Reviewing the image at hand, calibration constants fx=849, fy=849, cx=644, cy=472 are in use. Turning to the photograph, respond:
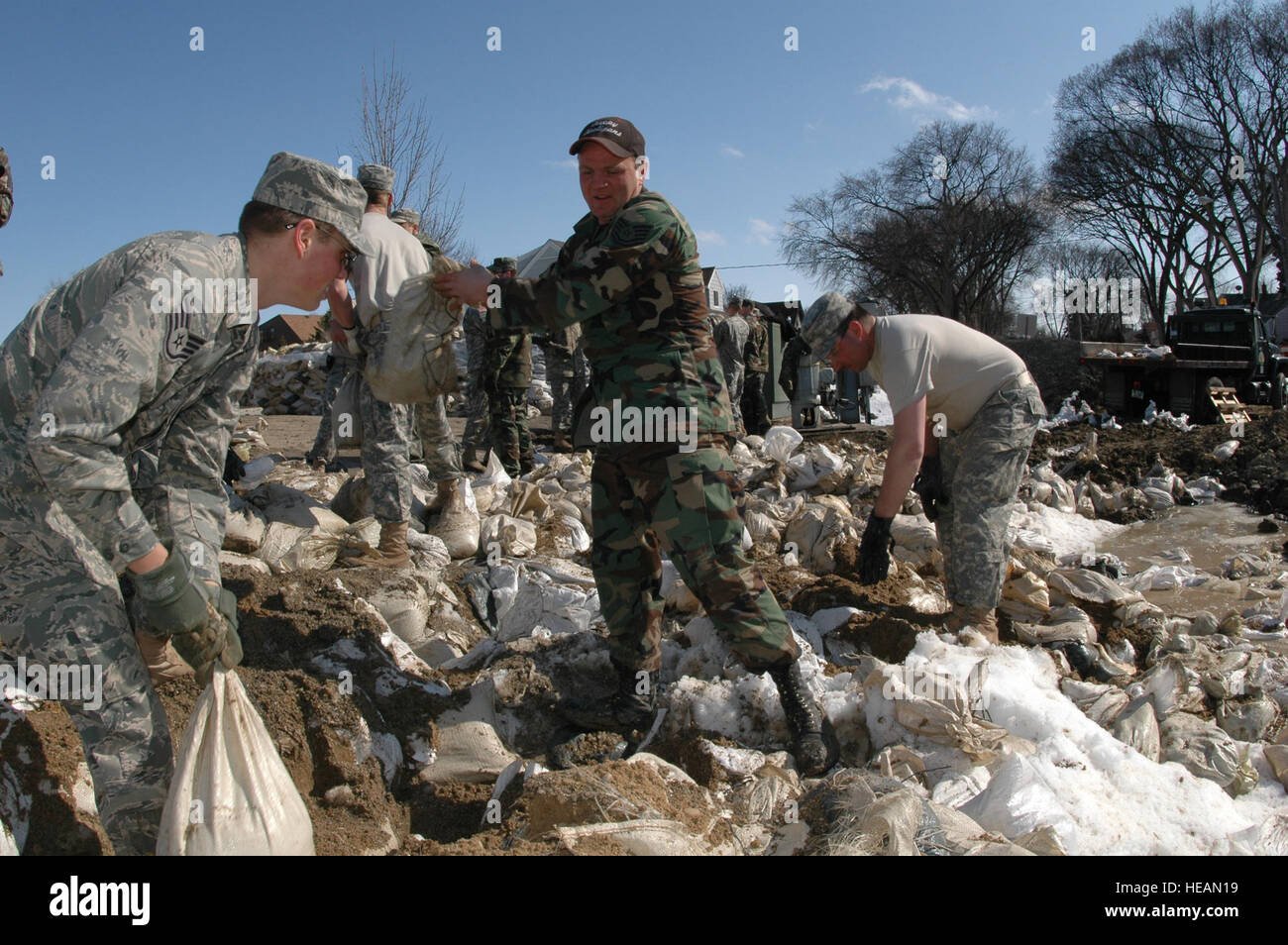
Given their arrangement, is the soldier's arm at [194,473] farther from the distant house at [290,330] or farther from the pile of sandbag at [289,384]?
the distant house at [290,330]

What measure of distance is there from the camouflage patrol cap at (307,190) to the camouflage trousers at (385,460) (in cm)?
240

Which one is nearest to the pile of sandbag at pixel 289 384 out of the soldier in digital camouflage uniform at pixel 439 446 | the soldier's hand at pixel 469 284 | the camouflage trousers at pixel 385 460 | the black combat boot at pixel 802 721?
the soldier in digital camouflage uniform at pixel 439 446

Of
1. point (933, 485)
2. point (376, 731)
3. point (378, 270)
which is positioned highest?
point (378, 270)

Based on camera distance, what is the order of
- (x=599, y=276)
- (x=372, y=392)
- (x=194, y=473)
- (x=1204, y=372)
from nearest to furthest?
(x=194, y=473), (x=599, y=276), (x=372, y=392), (x=1204, y=372)

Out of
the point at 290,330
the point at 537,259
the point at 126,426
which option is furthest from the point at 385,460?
the point at 537,259

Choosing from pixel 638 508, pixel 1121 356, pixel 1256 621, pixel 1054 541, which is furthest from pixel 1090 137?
pixel 638 508

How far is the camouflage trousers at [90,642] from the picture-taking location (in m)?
1.68

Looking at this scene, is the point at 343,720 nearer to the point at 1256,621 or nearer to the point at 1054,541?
the point at 1256,621

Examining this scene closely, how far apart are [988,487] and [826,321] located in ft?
3.28

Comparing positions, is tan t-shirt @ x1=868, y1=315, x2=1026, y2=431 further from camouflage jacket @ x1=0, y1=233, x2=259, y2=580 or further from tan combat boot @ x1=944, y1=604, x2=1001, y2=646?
camouflage jacket @ x1=0, y1=233, x2=259, y2=580

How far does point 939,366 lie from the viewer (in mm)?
3340

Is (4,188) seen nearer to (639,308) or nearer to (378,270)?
(378,270)

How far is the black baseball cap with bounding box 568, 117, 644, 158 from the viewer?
2586 mm

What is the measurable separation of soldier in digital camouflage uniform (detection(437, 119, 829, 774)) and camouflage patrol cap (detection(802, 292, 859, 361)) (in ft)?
1.67
